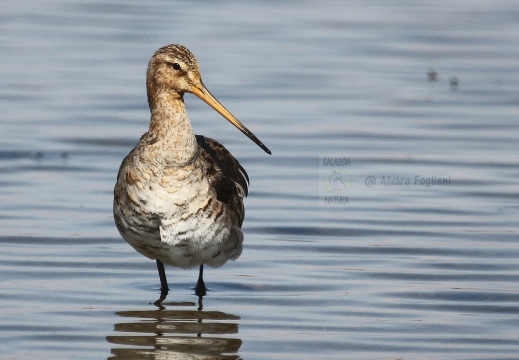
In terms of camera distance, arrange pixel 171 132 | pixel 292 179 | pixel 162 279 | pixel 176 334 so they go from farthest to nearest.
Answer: pixel 292 179 → pixel 162 279 → pixel 171 132 → pixel 176 334

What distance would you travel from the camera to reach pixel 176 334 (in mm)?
6047

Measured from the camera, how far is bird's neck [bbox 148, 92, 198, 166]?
646 cm

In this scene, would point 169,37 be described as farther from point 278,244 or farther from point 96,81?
point 278,244

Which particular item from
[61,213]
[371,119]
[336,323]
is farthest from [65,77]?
[336,323]

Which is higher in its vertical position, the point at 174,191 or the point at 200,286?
the point at 174,191

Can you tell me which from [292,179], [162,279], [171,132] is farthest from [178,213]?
[292,179]

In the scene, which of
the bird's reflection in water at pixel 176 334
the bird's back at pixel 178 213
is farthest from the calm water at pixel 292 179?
the bird's back at pixel 178 213

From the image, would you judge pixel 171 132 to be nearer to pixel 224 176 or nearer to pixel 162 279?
pixel 224 176

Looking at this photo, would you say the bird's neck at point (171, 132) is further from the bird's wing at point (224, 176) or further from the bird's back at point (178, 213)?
the bird's wing at point (224, 176)

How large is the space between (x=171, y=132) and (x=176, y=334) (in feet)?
3.64

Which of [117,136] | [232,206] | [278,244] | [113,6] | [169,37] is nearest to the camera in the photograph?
[232,206]

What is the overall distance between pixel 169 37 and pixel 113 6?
256 cm

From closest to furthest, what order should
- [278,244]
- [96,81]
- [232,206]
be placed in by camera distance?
[232,206] → [278,244] → [96,81]

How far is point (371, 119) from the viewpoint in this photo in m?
10.6
